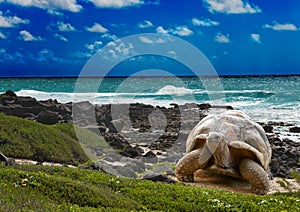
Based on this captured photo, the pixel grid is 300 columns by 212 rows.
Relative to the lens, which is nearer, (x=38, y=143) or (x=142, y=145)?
(x=38, y=143)

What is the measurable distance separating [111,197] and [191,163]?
11.5ft

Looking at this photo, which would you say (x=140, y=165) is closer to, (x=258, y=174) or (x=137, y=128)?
(x=258, y=174)

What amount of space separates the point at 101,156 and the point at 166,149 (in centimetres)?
379

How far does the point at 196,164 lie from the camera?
11672mm

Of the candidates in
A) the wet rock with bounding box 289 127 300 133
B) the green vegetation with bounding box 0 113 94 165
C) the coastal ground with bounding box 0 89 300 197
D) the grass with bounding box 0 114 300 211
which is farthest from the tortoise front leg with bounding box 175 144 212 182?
the wet rock with bounding box 289 127 300 133

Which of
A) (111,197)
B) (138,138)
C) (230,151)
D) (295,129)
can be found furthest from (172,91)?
(111,197)

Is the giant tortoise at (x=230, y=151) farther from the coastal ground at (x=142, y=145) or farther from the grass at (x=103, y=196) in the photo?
the grass at (x=103, y=196)

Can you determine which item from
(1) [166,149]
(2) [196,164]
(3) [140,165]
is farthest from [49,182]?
(1) [166,149]

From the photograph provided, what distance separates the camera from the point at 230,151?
11391mm

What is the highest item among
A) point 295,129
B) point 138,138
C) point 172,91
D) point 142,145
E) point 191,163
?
point 172,91

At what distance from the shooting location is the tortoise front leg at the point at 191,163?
37.6ft

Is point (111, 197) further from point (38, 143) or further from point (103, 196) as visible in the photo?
point (38, 143)

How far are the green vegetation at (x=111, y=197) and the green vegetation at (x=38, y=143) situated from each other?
467 centimetres

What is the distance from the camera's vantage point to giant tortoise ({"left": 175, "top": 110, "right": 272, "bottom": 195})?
11141 millimetres
